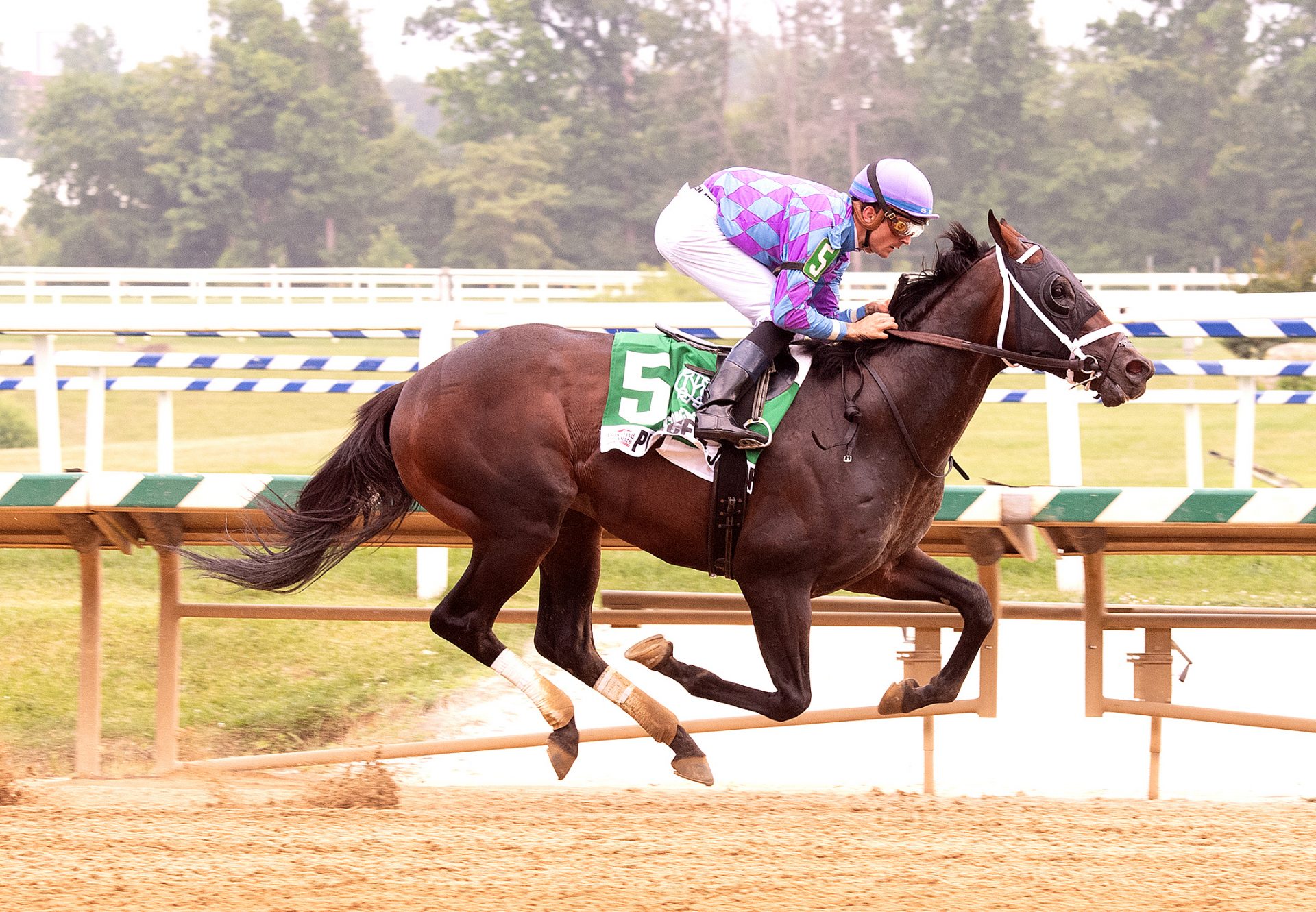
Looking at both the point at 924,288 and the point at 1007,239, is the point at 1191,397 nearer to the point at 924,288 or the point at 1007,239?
the point at 924,288

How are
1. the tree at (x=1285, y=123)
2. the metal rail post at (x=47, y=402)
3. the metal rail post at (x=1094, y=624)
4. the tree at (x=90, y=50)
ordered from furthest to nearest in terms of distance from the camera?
the tree at (x=90, y=50) < the tree at (x=1285, y=123) < the metal rail post at (x=47, y=402) < the metal rail post at (x=1094, y=624)

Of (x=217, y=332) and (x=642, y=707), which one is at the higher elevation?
(x=217, y=332)

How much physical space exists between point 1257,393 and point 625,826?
683 centimetres

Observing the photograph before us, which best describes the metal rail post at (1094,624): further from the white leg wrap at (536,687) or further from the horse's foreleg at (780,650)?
the white leg wrap at (536,687)

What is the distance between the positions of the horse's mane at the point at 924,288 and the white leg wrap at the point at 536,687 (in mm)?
1280

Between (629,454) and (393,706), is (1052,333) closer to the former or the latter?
(629,454)

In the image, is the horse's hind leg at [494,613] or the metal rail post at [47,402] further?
the metal rail post at [47,402]

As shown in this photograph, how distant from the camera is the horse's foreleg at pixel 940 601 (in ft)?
14.3

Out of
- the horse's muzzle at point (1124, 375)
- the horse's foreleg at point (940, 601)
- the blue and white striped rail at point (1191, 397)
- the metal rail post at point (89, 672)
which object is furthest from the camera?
the blue and white striped rail at point (1191, 397)

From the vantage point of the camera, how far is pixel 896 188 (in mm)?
4113

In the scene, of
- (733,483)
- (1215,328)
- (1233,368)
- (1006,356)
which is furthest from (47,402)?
(1233,368)

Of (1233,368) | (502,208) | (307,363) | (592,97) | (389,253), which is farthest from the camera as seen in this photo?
(592,97)

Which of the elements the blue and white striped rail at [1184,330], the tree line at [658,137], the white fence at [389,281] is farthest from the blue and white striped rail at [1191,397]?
the tree line at [658,137]

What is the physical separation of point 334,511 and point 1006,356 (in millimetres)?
2099
